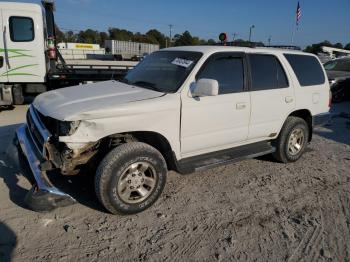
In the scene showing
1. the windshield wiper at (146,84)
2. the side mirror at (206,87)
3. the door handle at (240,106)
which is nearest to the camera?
the side mirror at (206,87)

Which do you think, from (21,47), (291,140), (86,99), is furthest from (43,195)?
(21,47)

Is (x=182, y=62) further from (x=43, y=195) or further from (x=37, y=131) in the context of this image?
(x=43, y=195)

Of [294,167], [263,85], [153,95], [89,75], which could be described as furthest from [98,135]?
[89,75]

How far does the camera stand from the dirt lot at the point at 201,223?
10.2ft

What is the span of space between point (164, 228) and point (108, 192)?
71cm

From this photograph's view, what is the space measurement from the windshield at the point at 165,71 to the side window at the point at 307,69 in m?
1.87

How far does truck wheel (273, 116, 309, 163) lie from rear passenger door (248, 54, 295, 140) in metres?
0.19

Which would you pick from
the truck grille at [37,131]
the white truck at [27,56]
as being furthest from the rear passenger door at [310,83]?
the white truck at [27,56]

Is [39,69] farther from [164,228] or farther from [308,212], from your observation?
[308,212]

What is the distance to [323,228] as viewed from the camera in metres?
3.60

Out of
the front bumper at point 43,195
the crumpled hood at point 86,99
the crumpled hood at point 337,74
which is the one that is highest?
the crumpled hood at point 86,99

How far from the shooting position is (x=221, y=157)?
14.5 ft

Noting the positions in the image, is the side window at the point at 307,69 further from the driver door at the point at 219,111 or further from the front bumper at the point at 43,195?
the front bumper at the point at 43,195

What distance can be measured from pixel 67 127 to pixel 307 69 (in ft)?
13.3
